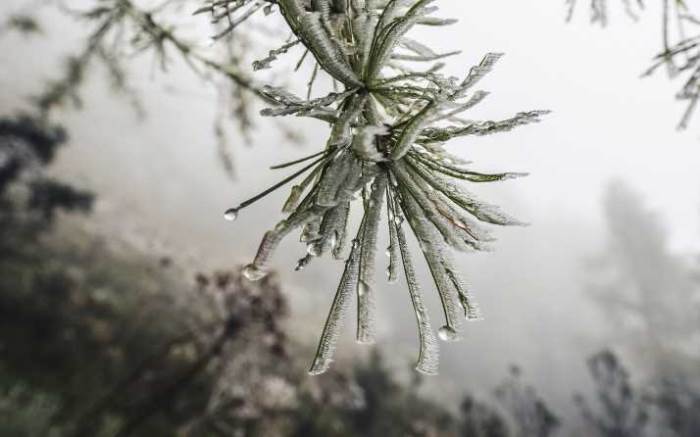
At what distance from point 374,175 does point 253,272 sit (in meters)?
0.16

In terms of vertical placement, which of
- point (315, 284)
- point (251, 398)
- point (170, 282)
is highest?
point (315, 284)

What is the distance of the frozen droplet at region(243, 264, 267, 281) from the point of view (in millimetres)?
429

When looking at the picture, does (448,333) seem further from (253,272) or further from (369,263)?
(253,272)

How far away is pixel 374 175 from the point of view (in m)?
0.46

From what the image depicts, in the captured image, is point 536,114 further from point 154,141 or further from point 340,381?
point 154,141

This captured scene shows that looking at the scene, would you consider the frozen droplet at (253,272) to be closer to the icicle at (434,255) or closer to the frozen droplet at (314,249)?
the frozen droplet at (314,249)

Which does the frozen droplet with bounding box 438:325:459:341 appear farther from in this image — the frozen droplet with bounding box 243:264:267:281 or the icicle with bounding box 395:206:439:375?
the frozen droplet with bounding box 243:264:267:281

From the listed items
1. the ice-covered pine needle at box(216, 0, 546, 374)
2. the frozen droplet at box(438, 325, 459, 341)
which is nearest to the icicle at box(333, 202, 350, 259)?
the ice-covered pine needle at box(216, 0, 546, 374)

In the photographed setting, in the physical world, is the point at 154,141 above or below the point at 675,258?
above

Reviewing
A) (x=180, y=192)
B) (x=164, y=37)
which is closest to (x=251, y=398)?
(x=164, y=37)

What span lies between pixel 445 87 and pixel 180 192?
26889 mm

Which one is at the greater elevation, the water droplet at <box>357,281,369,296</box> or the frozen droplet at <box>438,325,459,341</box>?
the water droplet at <box>357,281,369,296</box>

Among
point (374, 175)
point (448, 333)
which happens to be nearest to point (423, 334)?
point (448, 333)

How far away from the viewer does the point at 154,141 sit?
94.1 feet
